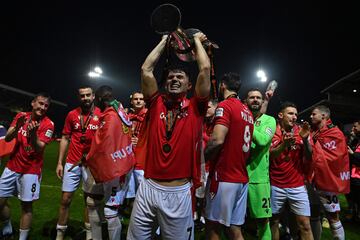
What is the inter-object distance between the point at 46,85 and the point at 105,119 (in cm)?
5541

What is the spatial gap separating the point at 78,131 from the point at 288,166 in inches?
153

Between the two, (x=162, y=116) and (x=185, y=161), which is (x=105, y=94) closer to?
(x=162, y=116)

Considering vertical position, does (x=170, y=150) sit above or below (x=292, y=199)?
above

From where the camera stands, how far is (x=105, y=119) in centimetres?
400

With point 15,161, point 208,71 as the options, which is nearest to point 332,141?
point 208,71

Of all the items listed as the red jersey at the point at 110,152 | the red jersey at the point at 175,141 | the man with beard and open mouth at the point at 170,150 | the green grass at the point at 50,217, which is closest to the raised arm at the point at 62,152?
the green grass at the point at 50,217

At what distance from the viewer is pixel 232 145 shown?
12.0ft

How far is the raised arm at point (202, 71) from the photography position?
280 centimetres

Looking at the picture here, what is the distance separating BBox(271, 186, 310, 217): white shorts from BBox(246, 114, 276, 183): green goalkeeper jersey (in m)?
0.50

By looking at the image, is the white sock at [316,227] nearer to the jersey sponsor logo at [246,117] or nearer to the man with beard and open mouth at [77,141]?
the jersey sponsor logo at [246,117]

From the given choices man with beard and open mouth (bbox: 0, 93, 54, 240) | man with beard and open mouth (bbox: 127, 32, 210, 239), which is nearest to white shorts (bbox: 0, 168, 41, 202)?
man with beard and open mouth (bbox: 0, 93, 54, 240)

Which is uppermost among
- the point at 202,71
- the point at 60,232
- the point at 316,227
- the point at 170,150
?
the point at 202,71

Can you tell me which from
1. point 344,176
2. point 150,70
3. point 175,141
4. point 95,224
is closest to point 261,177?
point 344,176

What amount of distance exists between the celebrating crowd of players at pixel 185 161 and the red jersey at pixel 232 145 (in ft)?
0.04
